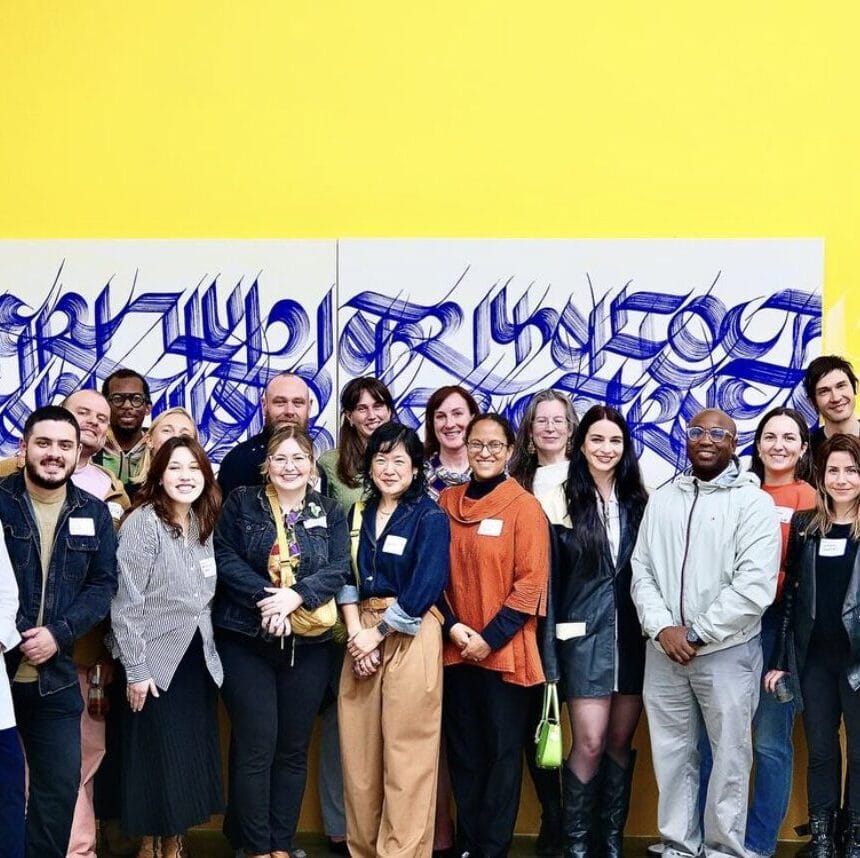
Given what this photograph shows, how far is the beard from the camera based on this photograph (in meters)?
3.90

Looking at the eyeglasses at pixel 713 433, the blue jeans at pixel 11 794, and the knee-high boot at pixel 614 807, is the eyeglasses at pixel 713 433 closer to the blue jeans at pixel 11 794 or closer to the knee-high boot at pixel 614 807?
the knee-high boot at pixel 614 807

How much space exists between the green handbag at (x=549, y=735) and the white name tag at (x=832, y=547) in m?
1.05

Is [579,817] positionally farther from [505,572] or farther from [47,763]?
[47,763]

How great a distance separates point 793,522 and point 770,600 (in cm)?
39

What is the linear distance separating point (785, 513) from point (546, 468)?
89cm

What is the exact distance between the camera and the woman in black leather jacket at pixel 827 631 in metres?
4.30

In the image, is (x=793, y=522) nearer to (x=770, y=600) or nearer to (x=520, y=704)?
(x=770, y=600)

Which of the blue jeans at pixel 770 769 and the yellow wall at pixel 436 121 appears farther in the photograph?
the yellow wall at pixel 436 121

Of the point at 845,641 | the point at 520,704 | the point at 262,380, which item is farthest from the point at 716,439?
the point at 262,380

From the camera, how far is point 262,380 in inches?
217

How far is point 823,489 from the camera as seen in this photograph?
4.39m

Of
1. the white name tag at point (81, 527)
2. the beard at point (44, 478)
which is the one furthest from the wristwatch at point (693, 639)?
the beard at point (44, 478)

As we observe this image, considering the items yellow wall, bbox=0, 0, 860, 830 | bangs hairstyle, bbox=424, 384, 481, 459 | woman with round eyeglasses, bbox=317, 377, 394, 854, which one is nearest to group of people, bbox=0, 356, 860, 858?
woman with round eyeglasses, bbox=317, 377, 394, 854

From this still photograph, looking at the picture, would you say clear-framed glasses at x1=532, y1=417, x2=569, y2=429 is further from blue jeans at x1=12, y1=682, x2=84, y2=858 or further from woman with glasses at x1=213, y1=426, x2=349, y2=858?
blue jeans at x1=12, y1=682, x2=84, y2=858
